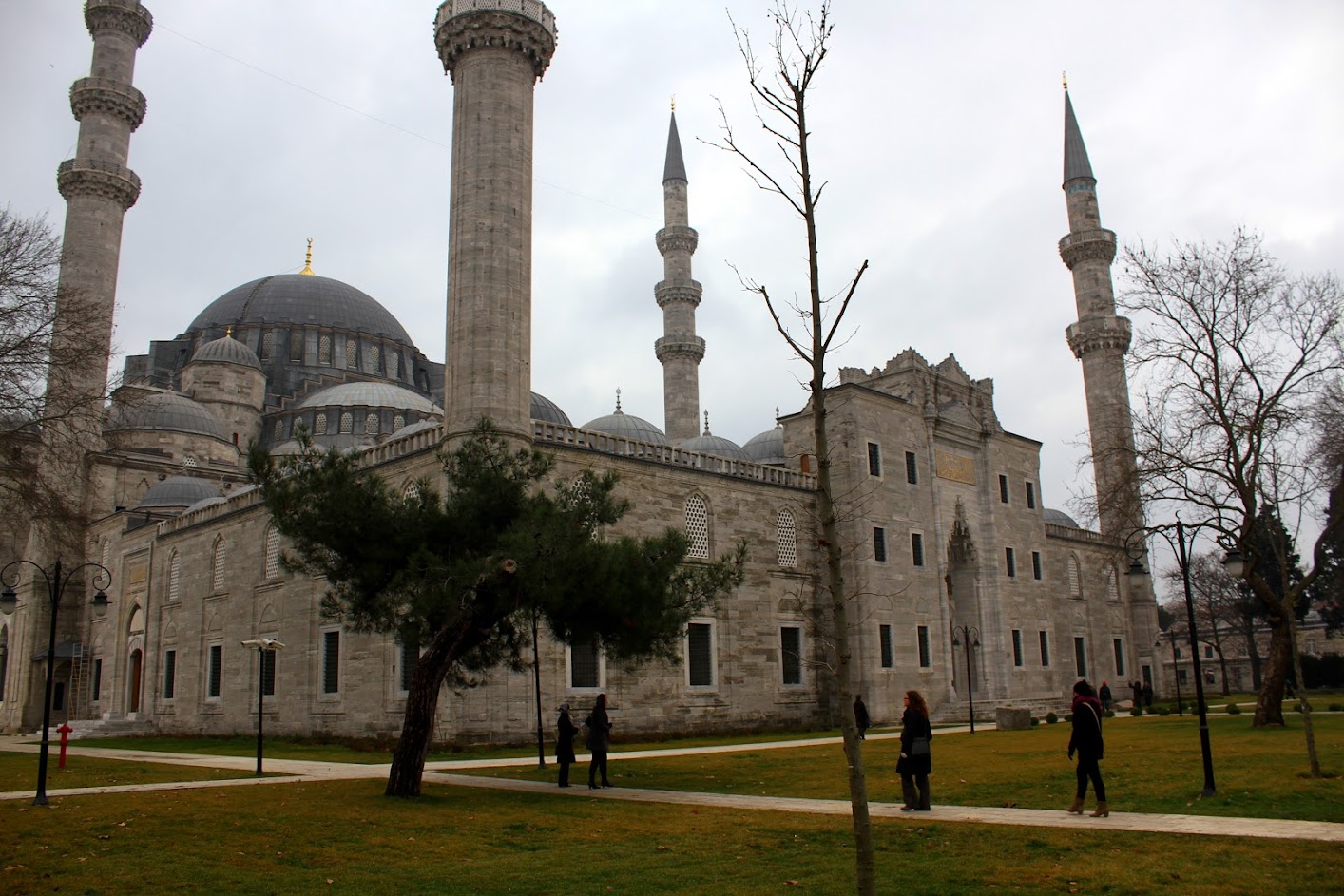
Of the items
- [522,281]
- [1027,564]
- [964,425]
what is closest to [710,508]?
[522,281]

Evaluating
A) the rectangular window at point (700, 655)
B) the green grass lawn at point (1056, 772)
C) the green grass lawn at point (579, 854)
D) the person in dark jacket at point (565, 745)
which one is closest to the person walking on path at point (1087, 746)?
the green grass lawn at point (1056, 772)

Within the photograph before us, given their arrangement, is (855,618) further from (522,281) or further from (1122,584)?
(1122,584)

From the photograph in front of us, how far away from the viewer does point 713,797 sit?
47.8 ft

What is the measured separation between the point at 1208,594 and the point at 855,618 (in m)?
29.2

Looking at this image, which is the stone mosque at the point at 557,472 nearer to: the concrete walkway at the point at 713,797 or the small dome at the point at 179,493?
the small dome at the point at 179,493

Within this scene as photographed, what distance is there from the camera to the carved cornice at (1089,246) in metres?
47.1

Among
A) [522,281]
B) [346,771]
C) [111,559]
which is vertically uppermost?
[522,281]

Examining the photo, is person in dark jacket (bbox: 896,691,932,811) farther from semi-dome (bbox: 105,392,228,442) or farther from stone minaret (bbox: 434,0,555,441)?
semi-dome (bbox: 105,392,228,442)

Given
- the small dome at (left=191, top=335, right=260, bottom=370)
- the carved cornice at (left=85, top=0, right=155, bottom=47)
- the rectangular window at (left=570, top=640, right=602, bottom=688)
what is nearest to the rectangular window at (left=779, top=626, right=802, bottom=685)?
the rectangular window at (left=570, top=640, right=602, bottom=688)

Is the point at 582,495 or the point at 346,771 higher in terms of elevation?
the point at 582,495

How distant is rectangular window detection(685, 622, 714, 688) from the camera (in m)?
29.4

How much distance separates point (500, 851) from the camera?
34.5ft

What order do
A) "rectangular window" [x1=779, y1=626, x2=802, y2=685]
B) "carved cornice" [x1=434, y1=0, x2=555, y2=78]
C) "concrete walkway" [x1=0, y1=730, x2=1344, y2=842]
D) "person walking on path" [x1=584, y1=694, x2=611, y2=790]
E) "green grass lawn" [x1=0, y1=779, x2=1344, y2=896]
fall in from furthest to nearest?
1. "rectangular window" [x1=779, y1=626, x2=802, y2=685]
2. "carved cornice" [x1=434, y1=0, x2=555, y2=78]
3. "person walking on path" [x1=584, y1=694, x2=611, y2=790]
4. "concrete walkway" [x1=0, y1=730, x2=1344, y2=842]
5. "green grass lawn" [x1=0, y1=779, x2=1344, y2=896]

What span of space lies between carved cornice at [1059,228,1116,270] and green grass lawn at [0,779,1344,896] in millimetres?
41487
